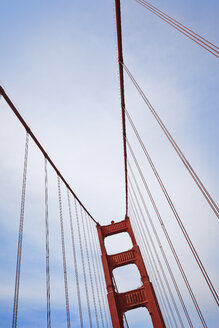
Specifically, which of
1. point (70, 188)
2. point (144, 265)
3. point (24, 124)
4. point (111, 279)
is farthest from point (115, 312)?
point (24, 124)

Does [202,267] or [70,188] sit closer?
[202,267]

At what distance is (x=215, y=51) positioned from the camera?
5.77 ft

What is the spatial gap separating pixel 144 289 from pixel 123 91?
859cm

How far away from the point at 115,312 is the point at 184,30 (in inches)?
383

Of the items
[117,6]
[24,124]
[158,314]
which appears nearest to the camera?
[117,6]

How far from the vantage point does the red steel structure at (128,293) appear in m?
8.30

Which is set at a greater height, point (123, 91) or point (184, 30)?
point (123, 91)

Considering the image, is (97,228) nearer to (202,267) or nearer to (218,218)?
(202,267)

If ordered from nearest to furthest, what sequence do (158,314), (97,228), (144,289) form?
(158,314) < (144,289) < (97,228)

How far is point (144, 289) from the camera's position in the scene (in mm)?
9180

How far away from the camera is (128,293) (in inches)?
364

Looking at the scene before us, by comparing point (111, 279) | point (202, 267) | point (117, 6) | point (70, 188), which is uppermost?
point (70, 188)

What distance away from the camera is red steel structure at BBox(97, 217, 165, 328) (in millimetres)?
8297

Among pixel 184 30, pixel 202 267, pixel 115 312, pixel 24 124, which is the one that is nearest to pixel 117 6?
pixel 184 30
